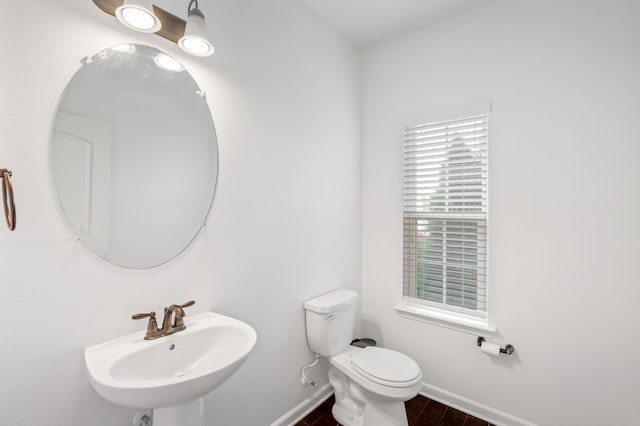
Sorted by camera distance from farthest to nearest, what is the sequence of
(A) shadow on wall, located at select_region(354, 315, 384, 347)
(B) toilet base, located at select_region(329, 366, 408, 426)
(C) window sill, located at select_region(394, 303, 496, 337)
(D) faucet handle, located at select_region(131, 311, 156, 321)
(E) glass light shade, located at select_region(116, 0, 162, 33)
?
1. (A) shadow on wall, located at select_region(354, 315, 384, 347)
2. (C) window sill, located at select_region(394, 303, 496, 337)
3. (B) toilet base, located at select_region(329, 366, 408, 426)
4. (D) faucet handle, located at select_region(131, 311, 156, 321)
5. (E) glass light shade, located at select_region(116, 0, 162, 33)

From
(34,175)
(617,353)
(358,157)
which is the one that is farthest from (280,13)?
(617,353)

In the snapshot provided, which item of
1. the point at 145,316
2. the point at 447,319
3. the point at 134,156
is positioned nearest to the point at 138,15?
the point at 134,156

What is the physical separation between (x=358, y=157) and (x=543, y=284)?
1.53m

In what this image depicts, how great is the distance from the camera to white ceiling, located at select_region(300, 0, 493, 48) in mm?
1914

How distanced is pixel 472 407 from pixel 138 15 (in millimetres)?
2739

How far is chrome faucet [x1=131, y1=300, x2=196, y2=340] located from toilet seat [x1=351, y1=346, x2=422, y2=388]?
3.39 feet

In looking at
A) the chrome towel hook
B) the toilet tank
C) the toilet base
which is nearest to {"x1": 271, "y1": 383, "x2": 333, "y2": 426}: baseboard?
the toilet base

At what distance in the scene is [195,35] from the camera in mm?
1153

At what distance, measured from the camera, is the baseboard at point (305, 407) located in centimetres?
178

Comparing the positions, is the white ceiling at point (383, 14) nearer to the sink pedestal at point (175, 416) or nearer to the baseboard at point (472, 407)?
the sink pedestal at point (175, 416)

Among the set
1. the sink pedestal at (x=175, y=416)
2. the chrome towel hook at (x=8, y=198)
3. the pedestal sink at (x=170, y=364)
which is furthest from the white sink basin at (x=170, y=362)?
the chrome towel hook at (x=8, y=198)

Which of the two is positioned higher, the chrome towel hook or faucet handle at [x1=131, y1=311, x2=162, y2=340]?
the chrome towel hook

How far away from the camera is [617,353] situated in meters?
1.54

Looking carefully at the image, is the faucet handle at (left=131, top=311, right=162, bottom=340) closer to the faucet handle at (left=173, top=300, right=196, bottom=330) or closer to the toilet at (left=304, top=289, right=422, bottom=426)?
the faucet handle at (left=173, top=300, right=196, bottom=330)
